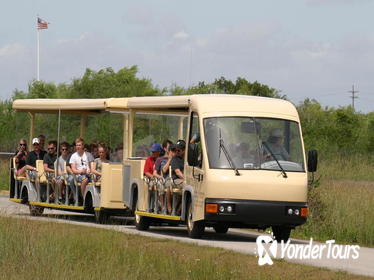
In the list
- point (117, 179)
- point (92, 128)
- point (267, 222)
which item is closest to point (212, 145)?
point (267, 222)

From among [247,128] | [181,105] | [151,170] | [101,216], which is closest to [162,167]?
[151,170]

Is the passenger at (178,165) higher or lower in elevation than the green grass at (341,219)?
higher

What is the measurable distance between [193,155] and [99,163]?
209 inches

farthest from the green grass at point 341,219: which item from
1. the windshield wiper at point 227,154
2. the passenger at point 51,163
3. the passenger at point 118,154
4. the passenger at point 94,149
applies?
the passenger at point 51,163

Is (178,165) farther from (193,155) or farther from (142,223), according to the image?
(142,223)

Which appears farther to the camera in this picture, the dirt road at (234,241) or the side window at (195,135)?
the side window at (195,135)

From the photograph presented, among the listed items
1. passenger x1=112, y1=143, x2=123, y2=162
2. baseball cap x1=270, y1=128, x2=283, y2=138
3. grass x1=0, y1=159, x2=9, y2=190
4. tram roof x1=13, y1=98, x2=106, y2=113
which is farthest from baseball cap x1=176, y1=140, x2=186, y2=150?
grass x1=0, y1=159, x2=9, y2=190

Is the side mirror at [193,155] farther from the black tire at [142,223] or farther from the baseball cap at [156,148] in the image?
the black tire at [142,223]

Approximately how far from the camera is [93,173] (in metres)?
27.4

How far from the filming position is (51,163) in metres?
29.2

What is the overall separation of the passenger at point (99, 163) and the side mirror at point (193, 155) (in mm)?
4941

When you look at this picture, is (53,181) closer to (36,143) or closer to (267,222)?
(36,143)

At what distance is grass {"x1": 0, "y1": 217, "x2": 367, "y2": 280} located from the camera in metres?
16.8

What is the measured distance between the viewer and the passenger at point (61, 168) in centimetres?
2873
